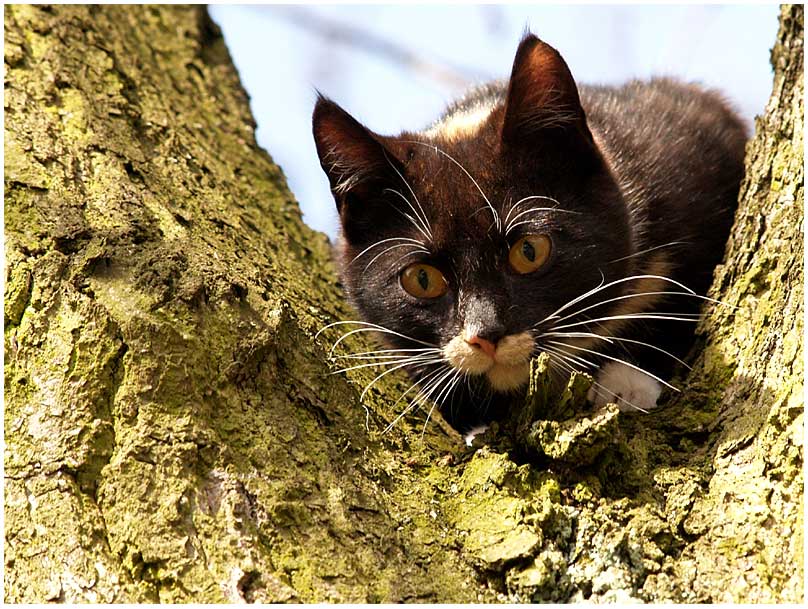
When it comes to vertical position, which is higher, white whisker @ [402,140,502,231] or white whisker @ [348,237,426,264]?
white whisker @ [402,140,502,231]

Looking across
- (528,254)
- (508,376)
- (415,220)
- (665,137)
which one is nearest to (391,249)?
(415,220)

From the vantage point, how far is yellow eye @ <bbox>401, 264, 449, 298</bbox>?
2650 mm

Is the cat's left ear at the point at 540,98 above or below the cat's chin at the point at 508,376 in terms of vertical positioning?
above

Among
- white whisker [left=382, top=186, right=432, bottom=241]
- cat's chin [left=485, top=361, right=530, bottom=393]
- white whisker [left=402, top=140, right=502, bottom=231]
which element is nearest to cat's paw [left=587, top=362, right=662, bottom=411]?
cat's chin [left=485, top=361, right=530, bottom=393]

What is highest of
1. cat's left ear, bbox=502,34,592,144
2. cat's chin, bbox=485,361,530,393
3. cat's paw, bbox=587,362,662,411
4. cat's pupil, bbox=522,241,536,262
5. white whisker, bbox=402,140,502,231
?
cat's left ear, bbox=502,34,592,144

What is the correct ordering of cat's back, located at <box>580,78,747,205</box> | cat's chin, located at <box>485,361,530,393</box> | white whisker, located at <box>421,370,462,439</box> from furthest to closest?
cat's back, located at <box>580,78,747,205</box> → cat's chin, located at <box>485,361,530,393</box> → white whisker, located at <box>421,370,462,439</box>

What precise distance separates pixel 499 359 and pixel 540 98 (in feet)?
2.72

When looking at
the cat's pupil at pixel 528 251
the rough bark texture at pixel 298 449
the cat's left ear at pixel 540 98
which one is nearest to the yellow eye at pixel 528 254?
the cat's pupil at pixel 528 251

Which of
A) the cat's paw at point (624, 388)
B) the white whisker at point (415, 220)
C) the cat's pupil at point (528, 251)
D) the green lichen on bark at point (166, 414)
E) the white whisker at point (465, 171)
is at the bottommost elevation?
the green lichen on bark at point (166, 414)

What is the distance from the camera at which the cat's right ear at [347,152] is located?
8.79 feet

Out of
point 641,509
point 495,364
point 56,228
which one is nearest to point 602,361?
point 495,364

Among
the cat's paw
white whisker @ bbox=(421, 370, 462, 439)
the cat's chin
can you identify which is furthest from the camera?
the cat's paw

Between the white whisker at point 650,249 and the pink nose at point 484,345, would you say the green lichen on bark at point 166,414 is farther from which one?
the white whisker at point 650,249

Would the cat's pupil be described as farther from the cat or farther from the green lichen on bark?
the green lichen on bark
